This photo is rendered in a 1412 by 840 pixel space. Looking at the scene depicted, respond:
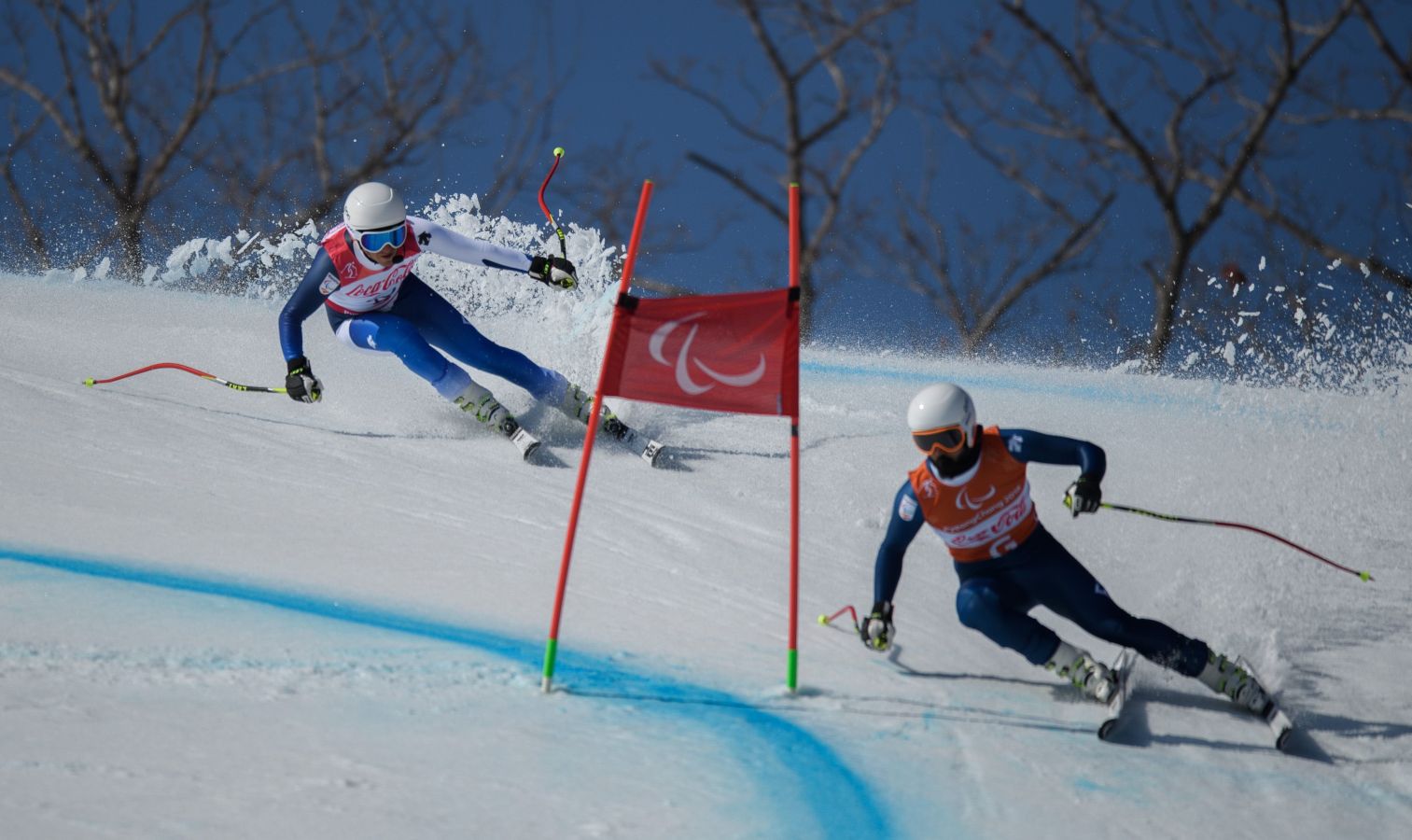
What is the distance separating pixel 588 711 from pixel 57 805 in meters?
1.15

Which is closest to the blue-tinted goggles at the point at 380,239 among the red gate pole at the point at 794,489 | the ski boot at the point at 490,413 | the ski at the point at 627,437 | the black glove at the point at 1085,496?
the ski boot at the point at 490,413

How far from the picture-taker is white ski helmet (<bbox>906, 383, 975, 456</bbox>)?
326 cm

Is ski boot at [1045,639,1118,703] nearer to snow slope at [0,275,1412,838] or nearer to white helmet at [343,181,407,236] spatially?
snow slope at [0,275,1412,838]

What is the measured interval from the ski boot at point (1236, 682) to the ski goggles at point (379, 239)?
154 inches

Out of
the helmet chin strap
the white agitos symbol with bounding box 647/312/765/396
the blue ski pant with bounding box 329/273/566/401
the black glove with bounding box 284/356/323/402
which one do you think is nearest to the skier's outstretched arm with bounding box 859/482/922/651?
the helmet chin strap

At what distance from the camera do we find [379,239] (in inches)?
217

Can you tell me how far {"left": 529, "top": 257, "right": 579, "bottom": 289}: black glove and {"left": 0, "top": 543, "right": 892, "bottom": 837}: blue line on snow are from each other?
262cm

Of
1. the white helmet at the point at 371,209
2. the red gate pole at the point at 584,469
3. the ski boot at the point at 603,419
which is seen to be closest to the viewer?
the red gate pole at the point at 584,469

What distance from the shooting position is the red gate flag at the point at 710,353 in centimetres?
299

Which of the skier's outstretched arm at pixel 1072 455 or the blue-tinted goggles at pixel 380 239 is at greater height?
the blue-tinted goggles at pixel 380 239

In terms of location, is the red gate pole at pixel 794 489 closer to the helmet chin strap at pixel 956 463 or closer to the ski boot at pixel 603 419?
the helmet chin strap at pixel 956 463

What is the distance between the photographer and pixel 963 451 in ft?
10.9

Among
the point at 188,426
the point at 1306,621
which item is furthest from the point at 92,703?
the point at 1306,621

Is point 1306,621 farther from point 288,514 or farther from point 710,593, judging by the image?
point 288,514
